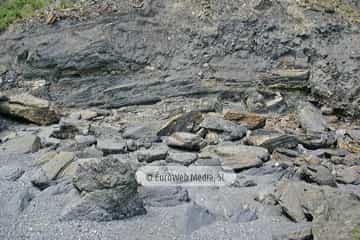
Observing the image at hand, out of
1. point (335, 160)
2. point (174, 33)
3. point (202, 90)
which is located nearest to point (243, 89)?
point (202, 90)

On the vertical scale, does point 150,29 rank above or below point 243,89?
above

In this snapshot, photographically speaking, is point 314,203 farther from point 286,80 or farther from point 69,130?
point 286,80

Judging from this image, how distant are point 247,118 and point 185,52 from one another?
272 centimetres

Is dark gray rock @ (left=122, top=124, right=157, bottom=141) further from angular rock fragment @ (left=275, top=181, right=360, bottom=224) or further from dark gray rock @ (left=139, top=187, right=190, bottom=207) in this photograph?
angular rock fragment @ (left=275, top=181, right=360, bottom=224)

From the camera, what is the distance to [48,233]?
566cm

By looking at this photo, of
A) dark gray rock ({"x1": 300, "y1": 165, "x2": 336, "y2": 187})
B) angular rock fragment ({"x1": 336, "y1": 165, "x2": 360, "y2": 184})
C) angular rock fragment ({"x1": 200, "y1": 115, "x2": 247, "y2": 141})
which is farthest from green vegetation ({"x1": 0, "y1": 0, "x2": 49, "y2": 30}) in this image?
angular rock fragment ({"x1": 336, "y1": 165, "x2": 360, "y2": 184})

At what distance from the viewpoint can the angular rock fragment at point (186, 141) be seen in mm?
8586

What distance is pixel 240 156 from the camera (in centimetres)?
808

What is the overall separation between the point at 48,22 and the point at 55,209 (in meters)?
6.89

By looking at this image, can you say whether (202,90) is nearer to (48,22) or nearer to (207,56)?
(207,56)

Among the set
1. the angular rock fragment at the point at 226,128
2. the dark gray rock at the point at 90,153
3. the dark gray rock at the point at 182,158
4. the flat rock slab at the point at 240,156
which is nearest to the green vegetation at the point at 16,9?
the dark gray rock at the point at 90,153

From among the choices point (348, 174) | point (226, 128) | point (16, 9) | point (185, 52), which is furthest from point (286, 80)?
point (16, 9)

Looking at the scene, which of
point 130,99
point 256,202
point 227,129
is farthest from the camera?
point 130,99

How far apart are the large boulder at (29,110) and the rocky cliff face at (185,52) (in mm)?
1049
